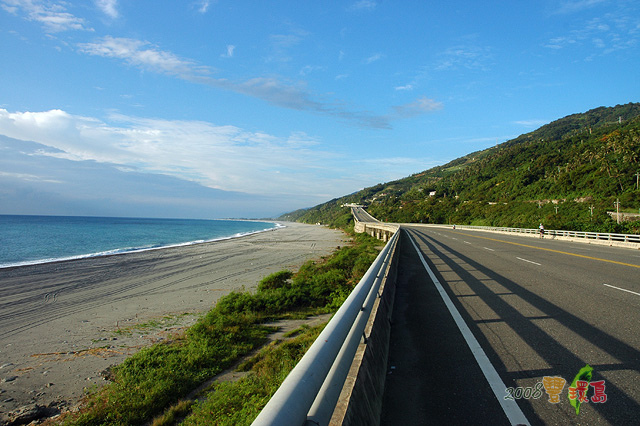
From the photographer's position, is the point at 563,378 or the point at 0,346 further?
the point at 0,346

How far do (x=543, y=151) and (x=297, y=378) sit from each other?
154 meters

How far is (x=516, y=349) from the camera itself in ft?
14.9

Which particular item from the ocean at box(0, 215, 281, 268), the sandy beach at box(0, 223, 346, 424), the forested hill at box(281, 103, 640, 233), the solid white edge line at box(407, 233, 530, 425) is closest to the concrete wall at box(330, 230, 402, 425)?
the solid white edge line at box(407, 233, 530, 425)

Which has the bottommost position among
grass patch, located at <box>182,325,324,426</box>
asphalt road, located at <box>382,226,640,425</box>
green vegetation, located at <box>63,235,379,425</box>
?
green vegetation, located at <box>63,235,379,425</box>

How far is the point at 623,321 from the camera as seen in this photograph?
5.61 meters

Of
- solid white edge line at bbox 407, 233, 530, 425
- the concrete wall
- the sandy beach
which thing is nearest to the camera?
the concrete wall

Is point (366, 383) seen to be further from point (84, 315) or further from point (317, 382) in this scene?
point (84, 315)

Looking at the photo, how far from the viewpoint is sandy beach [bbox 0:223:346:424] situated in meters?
7.31

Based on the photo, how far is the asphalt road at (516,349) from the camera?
10.4 ft

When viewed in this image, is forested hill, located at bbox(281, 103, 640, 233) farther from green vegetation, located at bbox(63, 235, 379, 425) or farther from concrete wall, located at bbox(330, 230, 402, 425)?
concrete wall, located at bbox(330, 230, 402, 425)

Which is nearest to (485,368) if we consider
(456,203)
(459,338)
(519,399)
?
(519,399)

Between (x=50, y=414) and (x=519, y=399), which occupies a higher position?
(x=519, y=399)

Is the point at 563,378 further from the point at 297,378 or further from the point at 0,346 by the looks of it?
the point at 0,346

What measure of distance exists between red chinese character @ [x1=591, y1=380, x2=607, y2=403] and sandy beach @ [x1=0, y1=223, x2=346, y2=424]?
7848 mm
